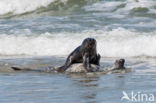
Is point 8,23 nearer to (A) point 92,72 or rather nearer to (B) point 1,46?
(B) point 1,46

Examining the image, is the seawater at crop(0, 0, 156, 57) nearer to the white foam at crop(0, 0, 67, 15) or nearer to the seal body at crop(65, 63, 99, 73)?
the white foam at crop(0, 0, 67, 15)

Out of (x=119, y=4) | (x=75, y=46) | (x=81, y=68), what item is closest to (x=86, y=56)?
(x=81, y=68)

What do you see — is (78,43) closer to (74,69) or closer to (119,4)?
(74,69)

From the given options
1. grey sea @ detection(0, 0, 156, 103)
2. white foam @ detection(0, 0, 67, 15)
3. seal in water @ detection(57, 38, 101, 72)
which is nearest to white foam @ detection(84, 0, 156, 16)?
grey sea @ detection(0, 0, 156, 103)

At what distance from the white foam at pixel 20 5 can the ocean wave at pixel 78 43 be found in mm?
4879

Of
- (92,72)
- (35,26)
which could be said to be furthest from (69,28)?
(92,72)

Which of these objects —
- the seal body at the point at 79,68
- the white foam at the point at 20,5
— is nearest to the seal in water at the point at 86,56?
the seal body at the point at 79,68

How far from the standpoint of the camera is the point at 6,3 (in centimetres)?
2167

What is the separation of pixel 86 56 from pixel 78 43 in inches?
146

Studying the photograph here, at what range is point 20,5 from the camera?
21344 millimetres

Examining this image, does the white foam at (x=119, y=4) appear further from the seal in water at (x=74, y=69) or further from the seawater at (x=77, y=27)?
the seal in water at (x=74, y=69)

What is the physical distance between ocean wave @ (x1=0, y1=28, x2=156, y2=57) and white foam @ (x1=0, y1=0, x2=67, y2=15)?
4879 mm

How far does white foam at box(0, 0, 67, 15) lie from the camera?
2078cm

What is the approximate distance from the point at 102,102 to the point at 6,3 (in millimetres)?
14918
